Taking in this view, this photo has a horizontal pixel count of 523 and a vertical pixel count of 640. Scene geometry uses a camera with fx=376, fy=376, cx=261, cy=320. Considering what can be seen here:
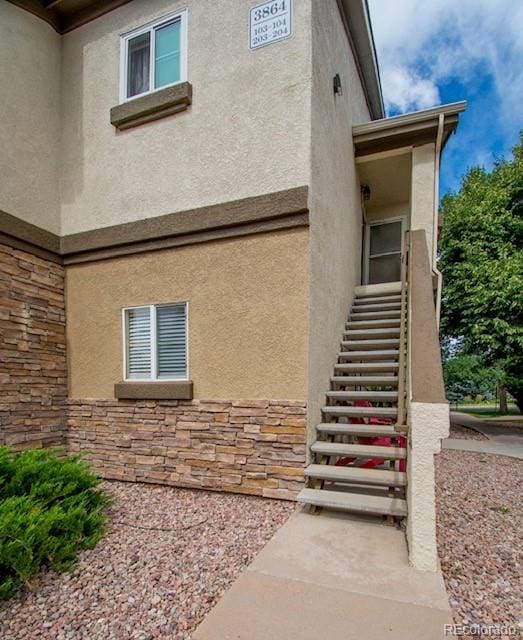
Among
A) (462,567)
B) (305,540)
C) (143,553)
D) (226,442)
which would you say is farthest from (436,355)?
(143,553)

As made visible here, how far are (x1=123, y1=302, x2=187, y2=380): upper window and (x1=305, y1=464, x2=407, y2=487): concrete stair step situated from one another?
2.12 m

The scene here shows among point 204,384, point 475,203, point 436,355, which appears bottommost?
point 204,384

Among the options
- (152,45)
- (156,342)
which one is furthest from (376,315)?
(152,45)

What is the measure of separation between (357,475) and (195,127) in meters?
4.96

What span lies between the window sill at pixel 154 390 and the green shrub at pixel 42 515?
1343mm

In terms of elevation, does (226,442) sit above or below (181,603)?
above

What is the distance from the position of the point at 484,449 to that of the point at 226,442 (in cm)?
652

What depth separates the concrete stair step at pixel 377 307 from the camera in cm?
702

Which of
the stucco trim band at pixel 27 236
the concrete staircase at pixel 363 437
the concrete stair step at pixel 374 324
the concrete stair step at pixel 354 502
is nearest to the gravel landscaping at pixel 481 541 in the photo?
the concrete stair step at pixel 354 502

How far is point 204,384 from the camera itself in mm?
5020

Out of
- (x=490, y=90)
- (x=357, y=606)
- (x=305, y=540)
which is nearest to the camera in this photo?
(x=357, y=606)

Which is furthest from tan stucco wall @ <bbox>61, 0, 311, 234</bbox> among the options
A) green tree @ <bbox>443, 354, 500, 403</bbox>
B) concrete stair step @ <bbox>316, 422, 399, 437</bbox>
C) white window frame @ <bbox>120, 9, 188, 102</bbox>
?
green tree @ <bbox>443, 354, 500, 403</bbox>

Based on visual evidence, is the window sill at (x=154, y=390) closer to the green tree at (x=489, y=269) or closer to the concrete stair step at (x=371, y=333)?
the concrete stair step at (x=371, y=333)

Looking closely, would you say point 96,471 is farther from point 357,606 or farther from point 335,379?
point 357,606
